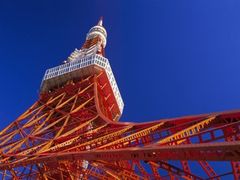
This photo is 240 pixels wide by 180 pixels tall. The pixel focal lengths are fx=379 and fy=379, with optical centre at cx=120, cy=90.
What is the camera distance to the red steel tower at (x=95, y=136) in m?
7.31

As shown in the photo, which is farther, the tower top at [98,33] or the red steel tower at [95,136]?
the tower top at [98,33]

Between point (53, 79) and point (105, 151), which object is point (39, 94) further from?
point (105, 151)

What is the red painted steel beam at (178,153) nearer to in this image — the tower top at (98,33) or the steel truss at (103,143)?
the steel truss at (103,143)

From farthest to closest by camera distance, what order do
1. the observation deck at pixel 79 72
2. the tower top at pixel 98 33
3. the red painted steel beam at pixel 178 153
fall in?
1. the tower top at pixel 98 33
2. the observation deck at pixel 79 72
3. the red painted steel beam at pixel 178 153

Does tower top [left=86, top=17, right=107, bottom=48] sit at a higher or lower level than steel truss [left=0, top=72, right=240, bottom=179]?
higher

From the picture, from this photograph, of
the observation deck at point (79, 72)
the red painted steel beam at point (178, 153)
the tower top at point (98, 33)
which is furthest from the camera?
the tower top at point (98, 33)

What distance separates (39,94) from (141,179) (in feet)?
40.1

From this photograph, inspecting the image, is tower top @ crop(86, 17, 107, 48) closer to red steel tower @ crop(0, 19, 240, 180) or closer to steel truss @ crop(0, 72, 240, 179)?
red steel tower @ crop(0, 19, 240, 180)

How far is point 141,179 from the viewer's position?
1442cm

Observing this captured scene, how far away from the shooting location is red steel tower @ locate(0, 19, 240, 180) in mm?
7312

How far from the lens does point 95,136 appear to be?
13008mm

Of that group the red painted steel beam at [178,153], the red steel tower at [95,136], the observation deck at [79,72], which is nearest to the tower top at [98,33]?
the red steel tower at [95,136]

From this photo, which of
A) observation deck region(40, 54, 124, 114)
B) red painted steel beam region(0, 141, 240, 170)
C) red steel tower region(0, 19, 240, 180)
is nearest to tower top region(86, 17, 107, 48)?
red steel tower region(0, 19, 240, 180)

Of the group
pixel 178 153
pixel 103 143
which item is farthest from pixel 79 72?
pixel 178 153
